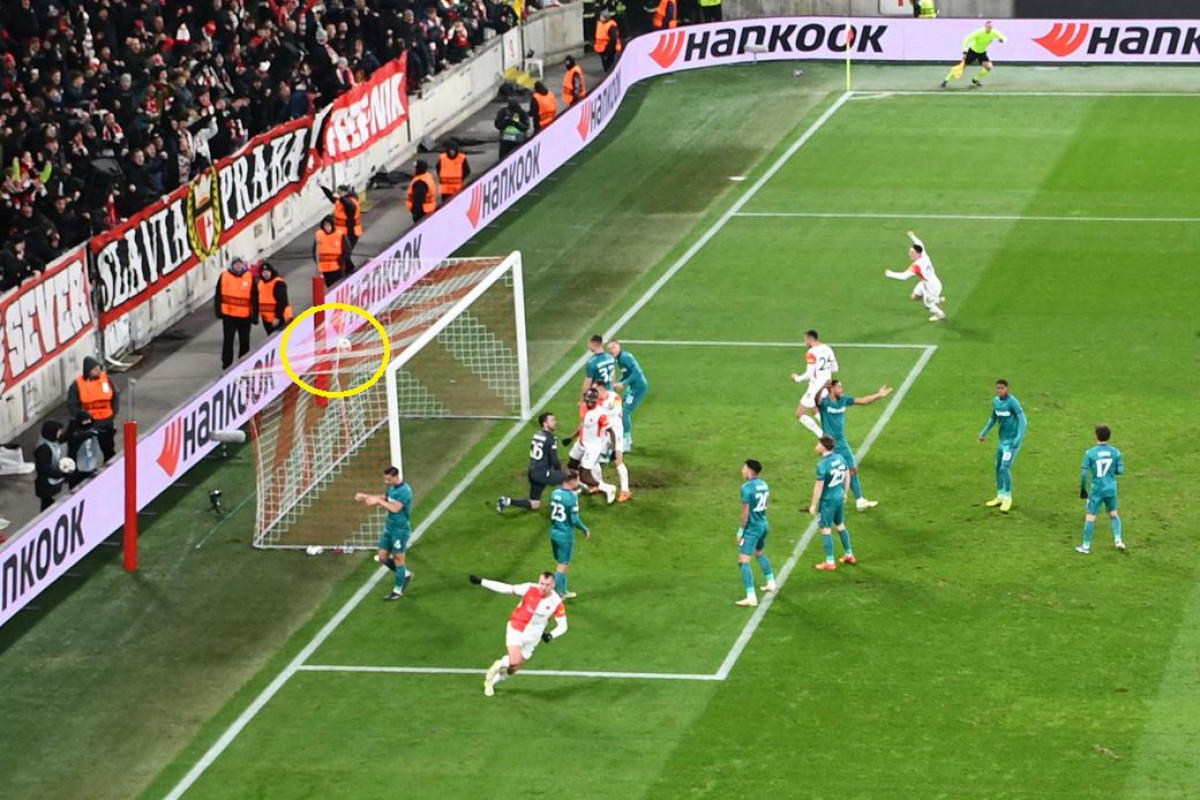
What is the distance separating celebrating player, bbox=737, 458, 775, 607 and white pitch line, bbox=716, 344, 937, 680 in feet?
1.22

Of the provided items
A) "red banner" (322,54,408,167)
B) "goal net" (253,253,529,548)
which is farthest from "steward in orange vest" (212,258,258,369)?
"red banner" (322,54,408,167)

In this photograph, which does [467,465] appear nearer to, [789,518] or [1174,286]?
[789,518]

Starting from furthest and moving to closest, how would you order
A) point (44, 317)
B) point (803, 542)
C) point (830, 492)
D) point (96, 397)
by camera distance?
point (44, 317)
point (96, 397)
point (803, 542)
point (830, 492)

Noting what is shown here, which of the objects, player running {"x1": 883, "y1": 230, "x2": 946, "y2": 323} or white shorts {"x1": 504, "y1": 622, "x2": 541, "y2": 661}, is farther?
player running {"x1": 883, "y1": 230, "x2": 946, "y2": 323}

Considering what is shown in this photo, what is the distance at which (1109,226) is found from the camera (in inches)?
1750

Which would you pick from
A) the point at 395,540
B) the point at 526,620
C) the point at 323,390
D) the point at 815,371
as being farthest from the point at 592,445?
the point at 526,620

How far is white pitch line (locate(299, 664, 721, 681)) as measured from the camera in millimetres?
26172

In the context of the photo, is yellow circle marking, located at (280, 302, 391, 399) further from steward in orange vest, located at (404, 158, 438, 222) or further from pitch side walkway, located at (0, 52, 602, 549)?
steward in orange vest, located at (404, 158, 438, 222)

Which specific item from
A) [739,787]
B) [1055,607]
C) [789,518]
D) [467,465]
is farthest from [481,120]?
[739,787]

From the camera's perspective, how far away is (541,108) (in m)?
48.8

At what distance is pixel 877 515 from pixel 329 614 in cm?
748

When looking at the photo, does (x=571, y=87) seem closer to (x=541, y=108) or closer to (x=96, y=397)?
(x=541, y=108)

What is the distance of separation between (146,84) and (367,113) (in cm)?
611

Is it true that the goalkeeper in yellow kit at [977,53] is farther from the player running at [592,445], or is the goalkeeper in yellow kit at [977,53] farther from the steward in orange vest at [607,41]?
the player running at [592,445]
